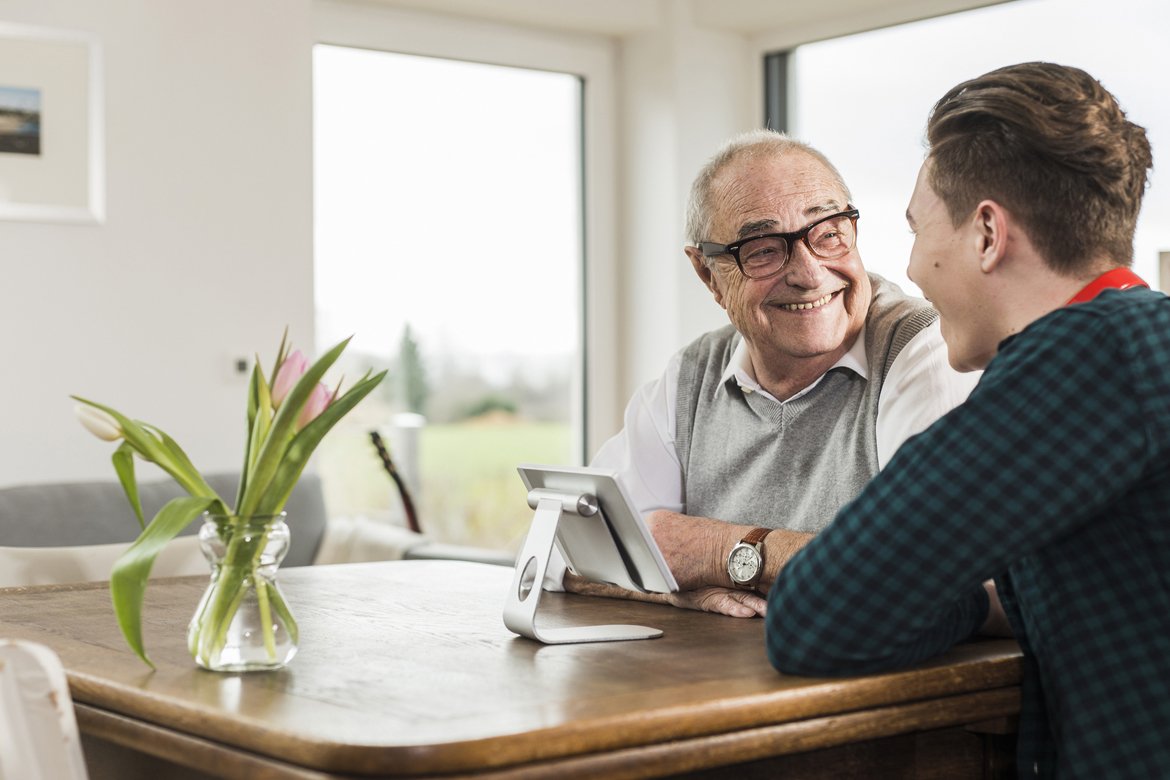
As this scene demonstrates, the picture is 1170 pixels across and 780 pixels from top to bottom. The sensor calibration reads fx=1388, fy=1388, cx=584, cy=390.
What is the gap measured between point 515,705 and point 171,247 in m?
3.03

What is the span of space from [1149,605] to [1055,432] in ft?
0.71

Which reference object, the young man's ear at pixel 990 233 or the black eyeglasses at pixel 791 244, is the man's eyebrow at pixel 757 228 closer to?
the black eyeglasses at pixel 791 244

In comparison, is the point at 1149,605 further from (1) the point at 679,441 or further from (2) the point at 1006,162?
(1) the point at 679,441

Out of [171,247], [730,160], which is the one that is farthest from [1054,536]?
[171,247]

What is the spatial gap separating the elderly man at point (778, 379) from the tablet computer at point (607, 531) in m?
0.19

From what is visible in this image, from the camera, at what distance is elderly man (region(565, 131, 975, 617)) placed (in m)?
2.00

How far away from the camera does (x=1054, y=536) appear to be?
4.21 feet

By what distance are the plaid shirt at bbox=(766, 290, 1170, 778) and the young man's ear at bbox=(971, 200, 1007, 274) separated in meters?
0.13

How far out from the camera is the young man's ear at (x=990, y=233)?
1.47m

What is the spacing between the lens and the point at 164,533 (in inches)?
53.0

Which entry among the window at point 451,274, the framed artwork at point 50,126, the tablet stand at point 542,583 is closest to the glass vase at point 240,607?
the tablet stand at point 542,583

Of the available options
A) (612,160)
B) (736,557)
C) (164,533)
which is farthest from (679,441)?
(612,160)

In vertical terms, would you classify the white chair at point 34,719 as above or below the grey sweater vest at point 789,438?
below

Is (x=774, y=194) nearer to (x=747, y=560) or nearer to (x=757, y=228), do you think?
(x=757, y=228)
